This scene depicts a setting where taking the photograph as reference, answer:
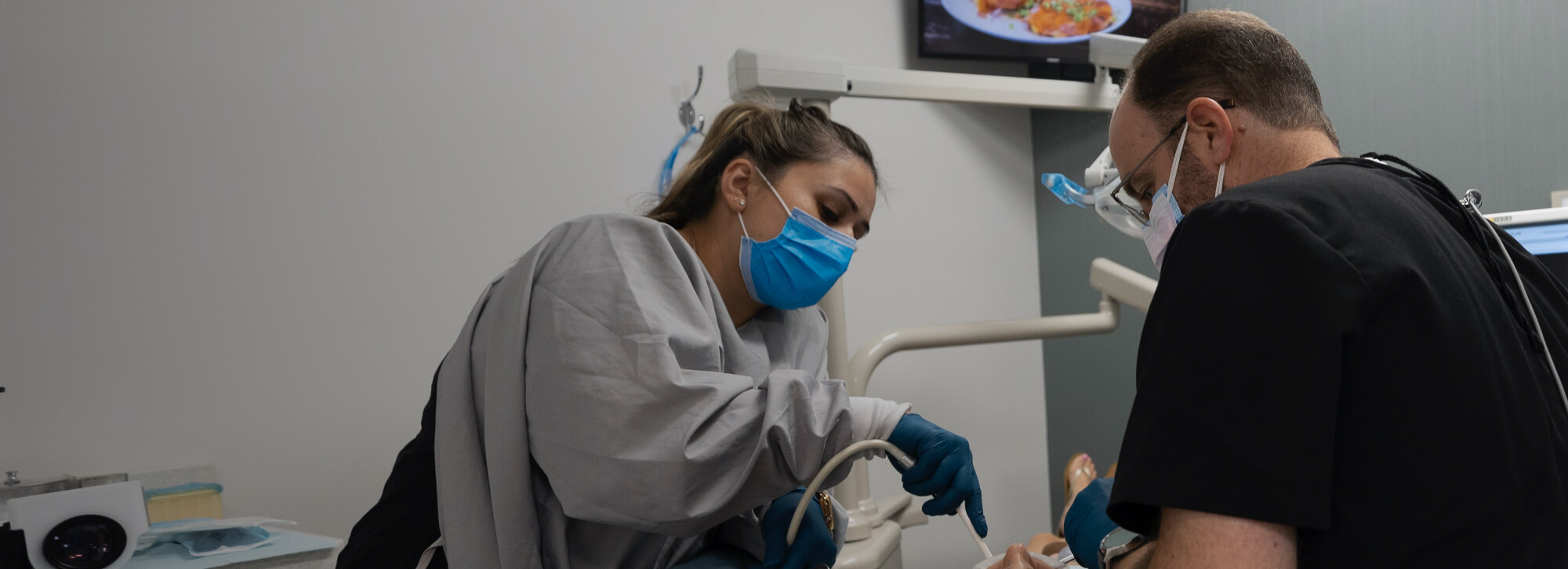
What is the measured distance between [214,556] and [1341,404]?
5.05ft

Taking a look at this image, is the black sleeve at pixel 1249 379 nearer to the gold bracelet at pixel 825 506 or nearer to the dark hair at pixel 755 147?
the gold bracelet at pixel 825 506

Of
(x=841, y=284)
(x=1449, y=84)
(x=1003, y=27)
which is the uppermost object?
(x=1003, y=27)

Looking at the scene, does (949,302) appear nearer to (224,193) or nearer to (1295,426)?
(224,193)

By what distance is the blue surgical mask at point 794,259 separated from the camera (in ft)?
4.85

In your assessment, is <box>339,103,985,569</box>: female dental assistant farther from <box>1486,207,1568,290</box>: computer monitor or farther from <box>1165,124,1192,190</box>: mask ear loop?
<box>1486,207,1568,290</box>: computer monitor

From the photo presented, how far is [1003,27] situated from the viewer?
9.07 ft

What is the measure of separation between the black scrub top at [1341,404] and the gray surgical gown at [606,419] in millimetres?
461

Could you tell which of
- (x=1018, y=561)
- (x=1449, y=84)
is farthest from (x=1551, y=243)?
(x=1018, y=561)

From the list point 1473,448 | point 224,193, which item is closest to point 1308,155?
point 1473,448

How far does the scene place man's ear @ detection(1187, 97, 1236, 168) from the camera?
3.41 ft

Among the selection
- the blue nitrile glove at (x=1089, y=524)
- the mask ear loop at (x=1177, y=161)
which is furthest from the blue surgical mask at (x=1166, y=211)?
the blue nitrile glove at (x=1089, y=524)

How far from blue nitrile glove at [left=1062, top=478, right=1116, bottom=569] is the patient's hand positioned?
5 cm

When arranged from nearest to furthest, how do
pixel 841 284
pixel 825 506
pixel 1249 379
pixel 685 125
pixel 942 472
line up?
pixel 1249 379, pixel 942 472, pixel 825 506, pixel 841 284, pixel 685 125

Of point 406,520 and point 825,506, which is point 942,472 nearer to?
point 825,506
